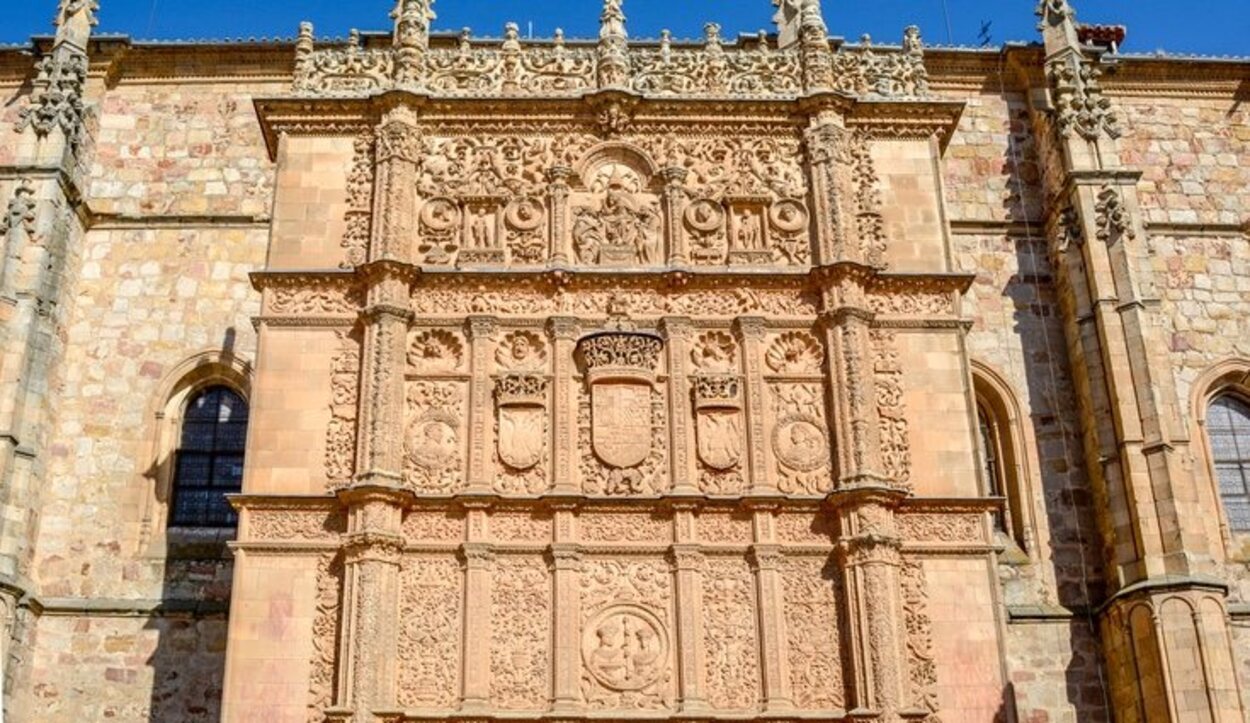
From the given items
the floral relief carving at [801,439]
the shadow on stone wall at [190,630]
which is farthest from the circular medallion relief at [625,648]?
the shadow on stone wall at [190,630]

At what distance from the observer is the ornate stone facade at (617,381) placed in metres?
14.4

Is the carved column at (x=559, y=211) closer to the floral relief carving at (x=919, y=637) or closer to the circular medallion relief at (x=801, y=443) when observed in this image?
A: the circular medallion relief at (x=801, y=443)

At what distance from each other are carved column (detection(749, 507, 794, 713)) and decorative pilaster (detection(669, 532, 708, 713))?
2.01 feet

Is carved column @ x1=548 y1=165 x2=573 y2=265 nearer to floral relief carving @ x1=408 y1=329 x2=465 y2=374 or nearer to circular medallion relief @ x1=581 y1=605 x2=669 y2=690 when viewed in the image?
floral relief carving @ x1=408 y1=329 x2=465 y2=374

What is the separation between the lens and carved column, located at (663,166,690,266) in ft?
53.7

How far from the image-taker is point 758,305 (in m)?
Result: 16.2

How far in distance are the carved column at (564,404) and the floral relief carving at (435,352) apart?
109 cm

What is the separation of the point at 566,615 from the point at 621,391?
2614 mm

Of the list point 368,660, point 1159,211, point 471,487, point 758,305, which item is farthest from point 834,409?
point 1159,211

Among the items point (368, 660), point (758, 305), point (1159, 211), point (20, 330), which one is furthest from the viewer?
point (1159, 211)

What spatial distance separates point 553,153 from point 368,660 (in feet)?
21.7

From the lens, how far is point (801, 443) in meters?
15.4

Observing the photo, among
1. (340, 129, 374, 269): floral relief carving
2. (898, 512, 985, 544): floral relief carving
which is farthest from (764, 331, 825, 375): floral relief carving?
(340, 129, 374, 269): floral relief carving

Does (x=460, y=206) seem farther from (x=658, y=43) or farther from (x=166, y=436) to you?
(x=166, y=436)
